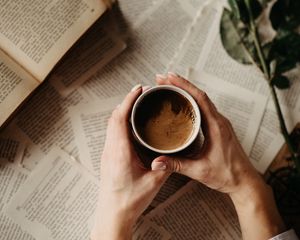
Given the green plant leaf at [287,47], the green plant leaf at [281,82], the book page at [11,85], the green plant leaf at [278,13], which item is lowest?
the green plant leaf at [281,82]

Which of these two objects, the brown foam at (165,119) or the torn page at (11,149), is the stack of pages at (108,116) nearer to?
the torn page at (11,149)

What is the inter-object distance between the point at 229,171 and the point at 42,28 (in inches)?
18.5

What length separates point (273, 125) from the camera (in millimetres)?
979

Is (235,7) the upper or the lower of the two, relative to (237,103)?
upper

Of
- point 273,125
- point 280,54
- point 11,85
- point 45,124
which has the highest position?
point 11,85

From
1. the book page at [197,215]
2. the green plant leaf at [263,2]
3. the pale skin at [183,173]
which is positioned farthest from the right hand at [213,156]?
the green plant leaf at [263,2]

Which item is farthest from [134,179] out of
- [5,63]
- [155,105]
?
[5,63]

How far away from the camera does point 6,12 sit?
35.5 inches

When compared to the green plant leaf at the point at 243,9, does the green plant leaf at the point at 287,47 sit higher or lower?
lower

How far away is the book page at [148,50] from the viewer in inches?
38.4

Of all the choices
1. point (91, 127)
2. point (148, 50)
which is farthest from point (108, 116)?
point (148, 50)

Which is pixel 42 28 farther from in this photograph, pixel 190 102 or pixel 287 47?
pixel 287 47

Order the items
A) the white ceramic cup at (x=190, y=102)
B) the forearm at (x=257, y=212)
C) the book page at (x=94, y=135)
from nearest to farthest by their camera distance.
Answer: the white ceramic cup at (x=190, y=102) → the forearm at (x=257, y=212) → the book page at (x=94, y=135)

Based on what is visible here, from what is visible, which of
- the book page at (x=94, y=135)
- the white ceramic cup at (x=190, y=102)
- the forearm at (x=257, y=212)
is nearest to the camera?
the white ceramic cup at (x=190, y=102)
